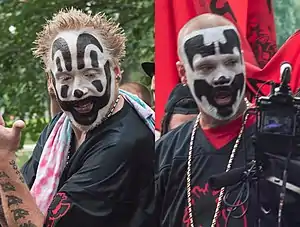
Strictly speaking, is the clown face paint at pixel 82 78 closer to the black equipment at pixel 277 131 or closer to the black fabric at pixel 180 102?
the black fabric at pixel 180 102

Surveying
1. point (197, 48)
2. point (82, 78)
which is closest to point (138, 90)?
point (82, 78)

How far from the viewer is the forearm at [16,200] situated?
2.37m

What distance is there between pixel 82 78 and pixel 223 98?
0.59 metres

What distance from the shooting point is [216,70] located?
206 cm

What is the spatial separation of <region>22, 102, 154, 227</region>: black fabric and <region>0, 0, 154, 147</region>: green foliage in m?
2.82

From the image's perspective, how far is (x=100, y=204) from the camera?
2.33 metres

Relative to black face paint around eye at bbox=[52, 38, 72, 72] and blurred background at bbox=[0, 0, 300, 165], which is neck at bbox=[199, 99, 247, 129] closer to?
black face paint around eye at bbox=[52, 38, 72, 72]

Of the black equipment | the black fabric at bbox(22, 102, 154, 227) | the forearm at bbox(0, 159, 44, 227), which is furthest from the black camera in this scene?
the forearm at bbox(0, 159, 44, 227)

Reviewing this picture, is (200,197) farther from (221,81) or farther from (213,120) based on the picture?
(221,81)

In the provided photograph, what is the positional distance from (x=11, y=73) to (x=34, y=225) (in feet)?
12.2

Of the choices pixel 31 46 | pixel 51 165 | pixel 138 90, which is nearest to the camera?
pixel 51 165

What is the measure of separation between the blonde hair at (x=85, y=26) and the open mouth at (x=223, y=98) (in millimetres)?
574

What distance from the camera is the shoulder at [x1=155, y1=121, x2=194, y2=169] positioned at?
2152 mm

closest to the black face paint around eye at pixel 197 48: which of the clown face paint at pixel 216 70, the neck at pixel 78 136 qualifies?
the clown face paint at pixel 216 70
